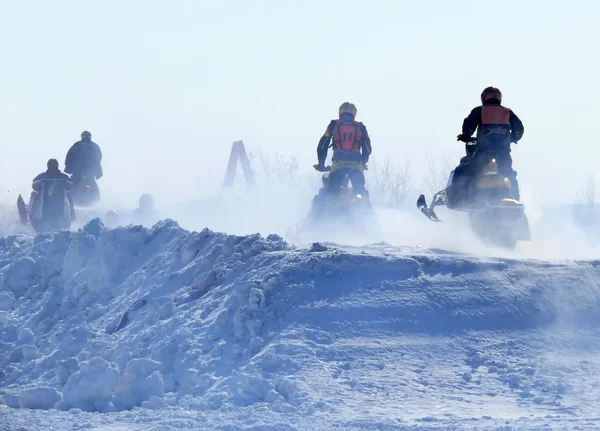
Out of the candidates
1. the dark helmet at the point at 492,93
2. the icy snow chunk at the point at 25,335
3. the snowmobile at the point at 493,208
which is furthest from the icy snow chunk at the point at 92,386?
the dark helmet at the point at 492,93

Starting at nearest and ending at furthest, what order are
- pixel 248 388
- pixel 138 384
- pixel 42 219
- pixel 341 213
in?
pixel 248 388, pixel 138 384, pixel 341 213, pixel 42 219

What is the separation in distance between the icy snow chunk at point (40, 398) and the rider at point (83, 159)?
1794 cm

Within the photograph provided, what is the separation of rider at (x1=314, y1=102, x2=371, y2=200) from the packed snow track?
7.07m

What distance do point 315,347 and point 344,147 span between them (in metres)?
10.1

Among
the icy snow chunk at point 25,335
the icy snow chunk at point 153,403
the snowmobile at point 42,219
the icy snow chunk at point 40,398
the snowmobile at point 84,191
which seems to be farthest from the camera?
the snowmobile at point 84,191

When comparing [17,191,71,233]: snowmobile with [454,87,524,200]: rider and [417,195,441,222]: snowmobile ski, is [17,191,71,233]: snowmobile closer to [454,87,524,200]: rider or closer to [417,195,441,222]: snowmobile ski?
[417,195,441,222]: snowmobile ski

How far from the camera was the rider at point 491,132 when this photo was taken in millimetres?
15258

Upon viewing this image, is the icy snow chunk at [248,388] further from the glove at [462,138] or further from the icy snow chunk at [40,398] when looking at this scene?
the glove at [462,138]

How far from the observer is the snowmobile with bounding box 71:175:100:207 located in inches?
1091

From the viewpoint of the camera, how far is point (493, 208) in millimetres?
14664

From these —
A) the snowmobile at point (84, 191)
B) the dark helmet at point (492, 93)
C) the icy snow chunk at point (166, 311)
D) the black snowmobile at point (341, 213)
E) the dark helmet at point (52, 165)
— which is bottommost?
the icy snow chunk at point (166, 311)

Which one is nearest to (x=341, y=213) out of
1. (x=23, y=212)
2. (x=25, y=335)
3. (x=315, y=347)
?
(x=25, y=335)

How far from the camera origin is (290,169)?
52.4 meters

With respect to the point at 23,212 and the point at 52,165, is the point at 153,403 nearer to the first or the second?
the point at 52,165
